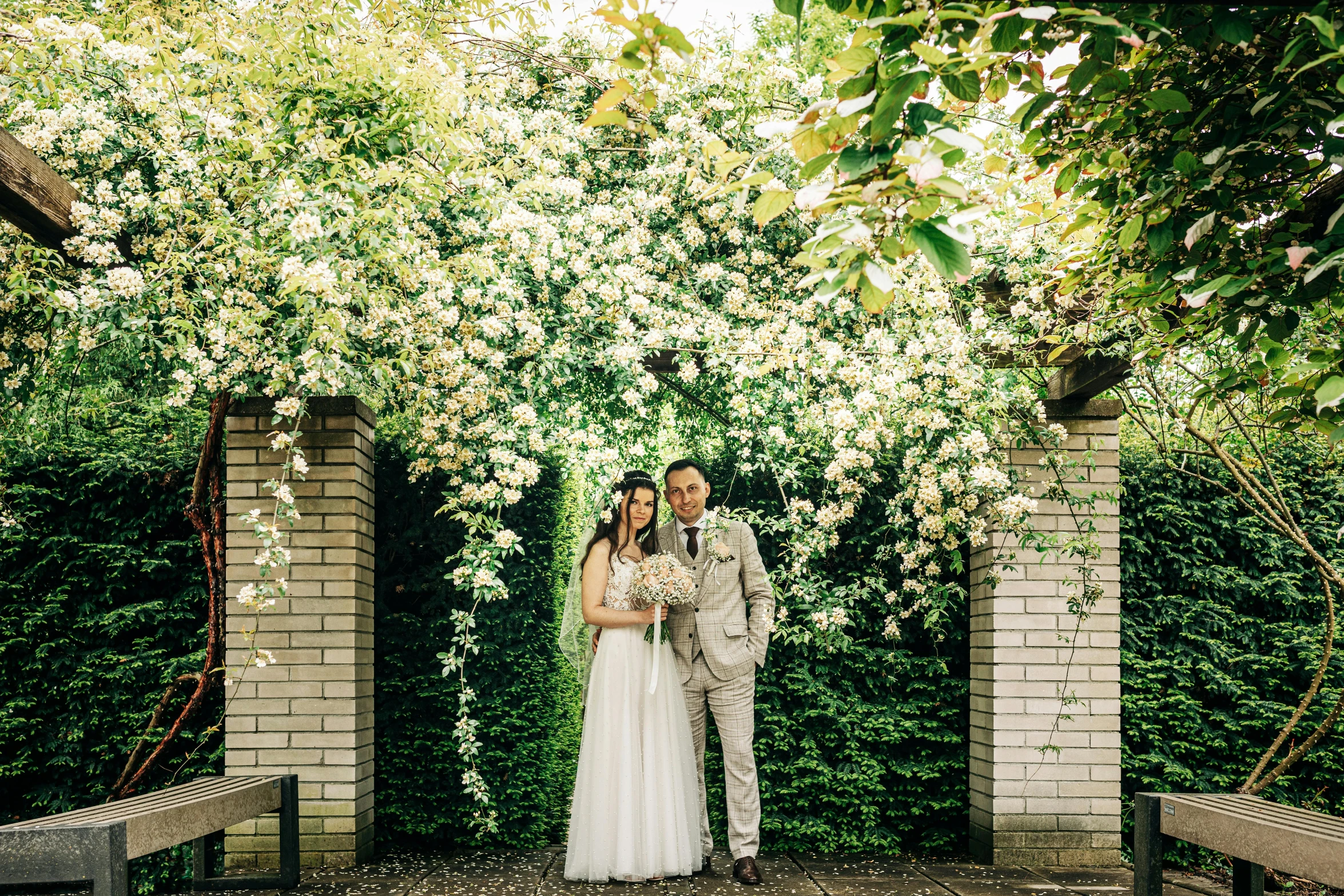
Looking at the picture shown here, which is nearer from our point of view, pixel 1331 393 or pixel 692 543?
pixel 1331 393

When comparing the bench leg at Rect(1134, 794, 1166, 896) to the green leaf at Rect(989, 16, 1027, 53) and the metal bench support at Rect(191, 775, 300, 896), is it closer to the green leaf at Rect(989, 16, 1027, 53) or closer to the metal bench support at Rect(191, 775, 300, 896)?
the green leaf at Rect(989, 16, 1027, 53)

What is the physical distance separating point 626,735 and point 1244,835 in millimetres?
2663

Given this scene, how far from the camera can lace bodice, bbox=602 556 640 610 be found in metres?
5.15

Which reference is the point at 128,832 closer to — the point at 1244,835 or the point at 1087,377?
the point at 1244,835

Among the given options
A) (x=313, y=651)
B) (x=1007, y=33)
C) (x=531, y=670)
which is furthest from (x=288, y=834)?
(x=1007, y=33)

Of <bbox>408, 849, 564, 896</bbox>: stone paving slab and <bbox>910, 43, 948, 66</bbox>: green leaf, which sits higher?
<bbox>910, 43, 948, 66</bbox>: green leaf

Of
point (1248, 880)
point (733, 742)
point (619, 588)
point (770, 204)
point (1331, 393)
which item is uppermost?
point (770, 204)

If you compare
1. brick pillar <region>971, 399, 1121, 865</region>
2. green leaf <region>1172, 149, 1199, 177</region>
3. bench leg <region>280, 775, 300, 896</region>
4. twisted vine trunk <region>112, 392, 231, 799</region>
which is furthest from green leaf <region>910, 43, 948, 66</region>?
bench leg <region>280, 775, 300, 896</region>

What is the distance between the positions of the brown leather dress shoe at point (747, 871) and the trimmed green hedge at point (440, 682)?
129 cm

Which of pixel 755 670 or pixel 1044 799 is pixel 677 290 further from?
pixel 1044 799

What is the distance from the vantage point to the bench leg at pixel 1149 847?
4219 mm

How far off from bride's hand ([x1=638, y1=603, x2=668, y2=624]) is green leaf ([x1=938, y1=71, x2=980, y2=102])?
10.8 ft

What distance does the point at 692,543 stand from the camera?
532 centimetres

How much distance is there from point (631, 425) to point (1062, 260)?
7.60ft
